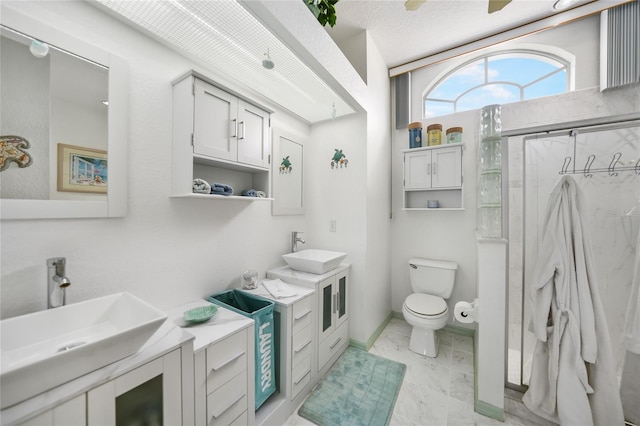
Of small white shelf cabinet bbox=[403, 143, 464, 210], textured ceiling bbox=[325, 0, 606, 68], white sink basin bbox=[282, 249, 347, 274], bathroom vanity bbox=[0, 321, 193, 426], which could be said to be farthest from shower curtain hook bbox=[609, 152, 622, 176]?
bathroom vanity bbox=[0, 321, 193, 426]

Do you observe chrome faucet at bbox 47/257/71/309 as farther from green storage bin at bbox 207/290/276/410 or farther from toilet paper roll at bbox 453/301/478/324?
toilet paper roll at bbox 453/301/478/324

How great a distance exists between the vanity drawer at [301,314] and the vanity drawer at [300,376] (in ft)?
0.87

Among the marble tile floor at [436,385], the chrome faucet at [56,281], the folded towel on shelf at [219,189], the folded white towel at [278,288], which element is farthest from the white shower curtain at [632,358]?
the chrome faucet at [56,281]

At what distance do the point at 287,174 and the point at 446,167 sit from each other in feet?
5.50

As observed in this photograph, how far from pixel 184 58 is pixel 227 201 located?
979mm

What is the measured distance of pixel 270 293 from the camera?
168cm

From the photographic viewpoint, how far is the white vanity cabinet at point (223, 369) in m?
1.06

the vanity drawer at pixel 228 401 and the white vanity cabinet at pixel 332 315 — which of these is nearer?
the vanity drawer at pixel 228 401

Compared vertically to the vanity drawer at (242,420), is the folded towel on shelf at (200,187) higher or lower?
higher

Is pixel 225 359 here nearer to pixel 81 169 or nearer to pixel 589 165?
pixel 81 169

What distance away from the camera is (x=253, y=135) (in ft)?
5.49

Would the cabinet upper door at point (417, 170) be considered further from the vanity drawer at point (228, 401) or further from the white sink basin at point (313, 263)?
the vanity drawer at point (228, 401)

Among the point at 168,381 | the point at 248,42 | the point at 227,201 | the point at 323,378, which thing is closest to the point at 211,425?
the point at 168,381

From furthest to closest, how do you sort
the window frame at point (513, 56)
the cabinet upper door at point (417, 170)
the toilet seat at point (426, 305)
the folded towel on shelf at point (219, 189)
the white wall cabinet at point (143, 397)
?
the cabinet upper door at point (417, 170) < the window frame at point (513, 56) < the toilet seat at point (426, 305) < the folded towel on shelf at point (219, 189) < the white wall cabinet at point (143, 397)
